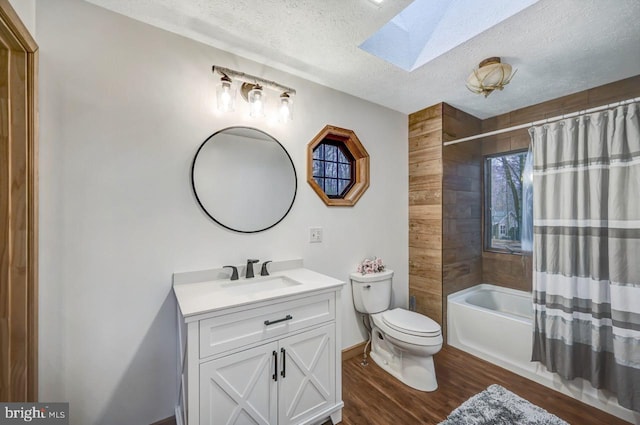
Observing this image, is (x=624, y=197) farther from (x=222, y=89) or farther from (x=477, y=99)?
(x=222, y=89)

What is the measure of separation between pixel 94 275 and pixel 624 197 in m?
3.03

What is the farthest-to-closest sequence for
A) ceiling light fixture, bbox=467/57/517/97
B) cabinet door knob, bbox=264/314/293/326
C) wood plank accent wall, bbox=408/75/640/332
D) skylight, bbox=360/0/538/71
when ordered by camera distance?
wood plank accent wall, bbox=408/75/640/332 < ceiling light fixture, bbox=467/57/517/97 < skylight, bbox=360/0/538/71 < cabinet door knob, bbox=264/314/293/326

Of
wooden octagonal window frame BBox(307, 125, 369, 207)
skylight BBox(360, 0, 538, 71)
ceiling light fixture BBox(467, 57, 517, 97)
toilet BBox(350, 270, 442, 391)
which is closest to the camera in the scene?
skylight BBox(360, 0, 538, 71)

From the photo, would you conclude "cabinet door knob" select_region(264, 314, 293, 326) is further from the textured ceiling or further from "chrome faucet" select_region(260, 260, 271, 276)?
the textured ceiling

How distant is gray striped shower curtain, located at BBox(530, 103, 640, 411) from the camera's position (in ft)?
4.81

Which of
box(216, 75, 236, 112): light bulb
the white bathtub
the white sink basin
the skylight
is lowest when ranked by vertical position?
the white bathtub

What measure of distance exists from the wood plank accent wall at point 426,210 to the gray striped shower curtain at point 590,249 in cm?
70

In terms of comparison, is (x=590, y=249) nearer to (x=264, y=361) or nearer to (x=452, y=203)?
(x=452, y=203)

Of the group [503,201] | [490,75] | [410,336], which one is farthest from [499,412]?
[490,75]

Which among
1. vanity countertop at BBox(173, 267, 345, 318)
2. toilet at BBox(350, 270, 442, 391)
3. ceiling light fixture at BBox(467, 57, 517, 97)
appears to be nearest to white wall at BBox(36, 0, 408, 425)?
vanity countertop at BBox(173, 267, 345, 318)

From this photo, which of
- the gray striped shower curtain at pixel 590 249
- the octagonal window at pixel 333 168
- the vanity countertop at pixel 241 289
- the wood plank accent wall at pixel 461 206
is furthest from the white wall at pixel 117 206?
the gray striped shower curtain at pixel 590 249

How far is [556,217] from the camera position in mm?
1791

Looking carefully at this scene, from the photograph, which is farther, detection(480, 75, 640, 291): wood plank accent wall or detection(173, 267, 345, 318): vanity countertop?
detection(480, 75, 640, 291): wood plank accent wall

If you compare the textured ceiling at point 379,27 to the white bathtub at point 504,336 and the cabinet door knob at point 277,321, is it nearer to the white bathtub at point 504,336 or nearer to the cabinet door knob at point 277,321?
the cabinet door knob at point 277,321
